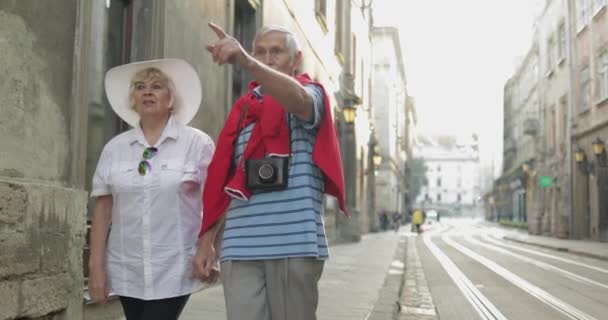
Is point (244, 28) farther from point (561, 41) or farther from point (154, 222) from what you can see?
point (561, 41)

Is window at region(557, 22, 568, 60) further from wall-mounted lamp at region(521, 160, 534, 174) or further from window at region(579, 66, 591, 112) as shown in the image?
wall-mounted lamp at region(521, 160, 534, 174)

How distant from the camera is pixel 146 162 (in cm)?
275

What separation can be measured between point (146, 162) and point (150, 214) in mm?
205

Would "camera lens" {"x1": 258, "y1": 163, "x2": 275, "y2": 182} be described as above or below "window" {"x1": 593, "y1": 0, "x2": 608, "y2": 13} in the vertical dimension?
below

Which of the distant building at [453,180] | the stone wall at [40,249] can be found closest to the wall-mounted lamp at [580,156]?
the stone wall at [40,249]

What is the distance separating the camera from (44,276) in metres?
4.09

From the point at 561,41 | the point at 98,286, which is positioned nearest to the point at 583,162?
the point at 561,41

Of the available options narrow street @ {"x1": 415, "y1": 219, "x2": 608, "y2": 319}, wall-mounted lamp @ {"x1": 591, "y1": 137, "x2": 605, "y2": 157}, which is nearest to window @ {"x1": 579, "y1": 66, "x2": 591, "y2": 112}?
wall-mounted lamp @ {"x1": 591, "y1": 137, "x2": 605, "y2": 157}

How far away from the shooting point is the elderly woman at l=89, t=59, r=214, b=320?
2.69m

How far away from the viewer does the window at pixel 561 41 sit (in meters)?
31.6

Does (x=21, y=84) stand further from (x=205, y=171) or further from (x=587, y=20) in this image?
(x=587, y=20)

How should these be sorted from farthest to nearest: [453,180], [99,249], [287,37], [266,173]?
1. [453,180]
2. [99,249]
3. [287,37]
4. [266,173]

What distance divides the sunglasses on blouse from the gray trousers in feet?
1.71

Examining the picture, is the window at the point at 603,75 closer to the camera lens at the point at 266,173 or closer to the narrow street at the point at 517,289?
the narrow street at the point at 517,289
